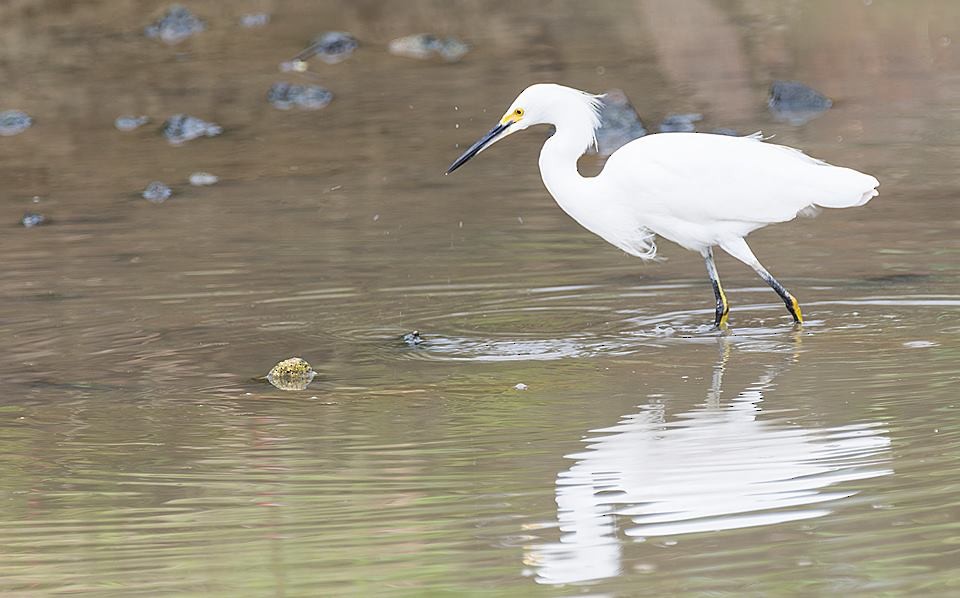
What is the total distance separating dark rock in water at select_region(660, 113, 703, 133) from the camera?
39.7 feet

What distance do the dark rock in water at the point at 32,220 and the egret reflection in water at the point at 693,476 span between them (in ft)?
18.6

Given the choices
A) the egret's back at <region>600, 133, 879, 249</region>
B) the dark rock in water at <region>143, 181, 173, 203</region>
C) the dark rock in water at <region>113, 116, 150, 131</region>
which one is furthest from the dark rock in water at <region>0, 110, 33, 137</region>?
the egret's back at <region>600, 133, 879, 249</region>

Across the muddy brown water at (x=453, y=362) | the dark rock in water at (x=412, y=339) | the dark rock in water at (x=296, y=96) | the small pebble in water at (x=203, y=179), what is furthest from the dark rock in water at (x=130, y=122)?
the dark rock in water at (x=412, y=339)

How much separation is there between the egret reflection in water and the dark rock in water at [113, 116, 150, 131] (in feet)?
27.8

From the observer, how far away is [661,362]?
6602 mm

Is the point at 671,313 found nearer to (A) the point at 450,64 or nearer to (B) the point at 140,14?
(A) the point at 450,64

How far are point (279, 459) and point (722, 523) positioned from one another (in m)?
1.70

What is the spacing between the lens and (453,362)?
6711 millimetres

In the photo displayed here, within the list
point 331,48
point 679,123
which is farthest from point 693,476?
point 331,48

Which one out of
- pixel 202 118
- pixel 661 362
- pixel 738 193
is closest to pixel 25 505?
pixel 661 362

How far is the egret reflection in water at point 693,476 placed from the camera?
168 inches

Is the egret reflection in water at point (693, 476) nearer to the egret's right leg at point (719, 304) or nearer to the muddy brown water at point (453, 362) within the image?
the muddy brown water at point (453, 362)

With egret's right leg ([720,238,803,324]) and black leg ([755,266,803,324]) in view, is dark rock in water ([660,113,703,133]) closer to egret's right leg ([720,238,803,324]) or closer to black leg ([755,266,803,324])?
egret's right leg ([720,238,803,324])

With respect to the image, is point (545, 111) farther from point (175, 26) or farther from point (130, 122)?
point (175, 26)
